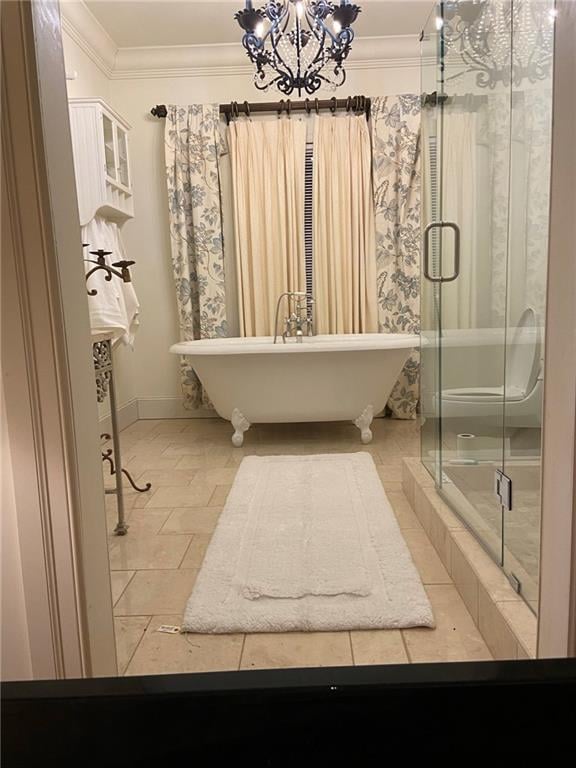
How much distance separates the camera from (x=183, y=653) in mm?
1483

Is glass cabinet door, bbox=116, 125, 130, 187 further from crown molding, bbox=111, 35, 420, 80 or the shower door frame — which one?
the shower door frame

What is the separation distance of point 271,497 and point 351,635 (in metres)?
1.12

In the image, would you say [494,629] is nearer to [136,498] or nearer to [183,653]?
[183,653]

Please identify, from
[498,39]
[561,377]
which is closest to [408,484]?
[561,377]

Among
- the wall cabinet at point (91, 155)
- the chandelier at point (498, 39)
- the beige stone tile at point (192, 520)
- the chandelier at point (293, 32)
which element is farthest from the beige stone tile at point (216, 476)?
the chandelier at point (498, 39)

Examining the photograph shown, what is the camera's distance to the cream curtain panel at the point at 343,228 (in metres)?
4.11

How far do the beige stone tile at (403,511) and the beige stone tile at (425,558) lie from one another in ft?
0.19

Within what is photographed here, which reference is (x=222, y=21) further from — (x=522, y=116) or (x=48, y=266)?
(x=48, y=266)

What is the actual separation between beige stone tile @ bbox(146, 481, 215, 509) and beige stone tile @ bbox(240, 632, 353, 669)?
3.63 feet

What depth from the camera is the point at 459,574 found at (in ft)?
5.75

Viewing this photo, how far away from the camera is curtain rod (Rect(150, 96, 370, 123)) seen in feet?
13.4

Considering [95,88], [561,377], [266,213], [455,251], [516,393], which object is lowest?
[516,393]

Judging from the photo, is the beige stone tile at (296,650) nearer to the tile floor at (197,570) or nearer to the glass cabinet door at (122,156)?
the tile floor at (197,570)

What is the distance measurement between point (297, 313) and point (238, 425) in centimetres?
114
